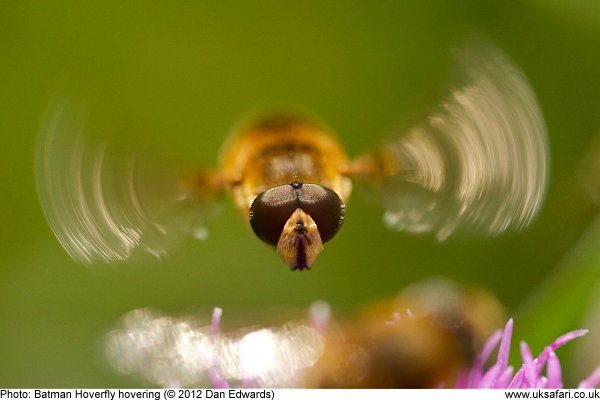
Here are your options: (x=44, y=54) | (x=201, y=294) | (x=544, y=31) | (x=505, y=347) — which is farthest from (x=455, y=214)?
(x=44, y=54)

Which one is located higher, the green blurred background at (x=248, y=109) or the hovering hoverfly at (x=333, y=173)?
the green blurred background at (x=248, y=109)

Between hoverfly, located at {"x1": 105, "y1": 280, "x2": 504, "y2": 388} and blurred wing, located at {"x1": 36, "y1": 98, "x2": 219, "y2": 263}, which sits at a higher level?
blurred wing, located at {"x1": 36, "y1": 98, "x2": 219, "y2": 263}

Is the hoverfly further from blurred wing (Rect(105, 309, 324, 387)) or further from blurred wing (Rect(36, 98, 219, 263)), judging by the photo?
blurred wing (Rect(36, 98, 219, 263))

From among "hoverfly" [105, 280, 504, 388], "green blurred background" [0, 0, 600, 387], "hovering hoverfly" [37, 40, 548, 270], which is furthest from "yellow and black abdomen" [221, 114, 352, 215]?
"green blurred background" [0, 0, 600, 387]

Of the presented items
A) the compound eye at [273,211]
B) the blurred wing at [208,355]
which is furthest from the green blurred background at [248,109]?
the compound eye at [273,211]

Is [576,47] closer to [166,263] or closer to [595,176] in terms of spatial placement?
[595,176]
